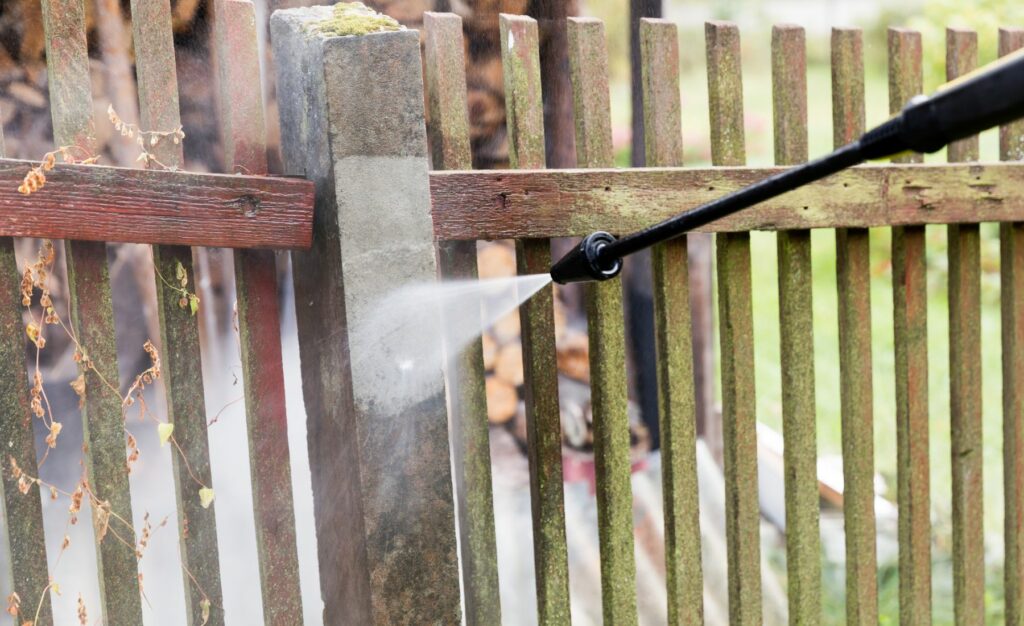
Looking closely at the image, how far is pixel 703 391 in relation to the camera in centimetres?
436

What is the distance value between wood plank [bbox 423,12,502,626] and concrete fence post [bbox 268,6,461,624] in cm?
14

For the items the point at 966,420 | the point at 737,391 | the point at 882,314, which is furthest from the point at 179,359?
the point at 882,314

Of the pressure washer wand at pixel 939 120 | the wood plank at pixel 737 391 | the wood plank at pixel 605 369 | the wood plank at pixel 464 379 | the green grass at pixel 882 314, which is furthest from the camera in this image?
the green grass at pixel 882 314

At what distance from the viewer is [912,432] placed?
243 cm

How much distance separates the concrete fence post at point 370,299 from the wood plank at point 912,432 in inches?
51.0

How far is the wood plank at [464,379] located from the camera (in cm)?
185

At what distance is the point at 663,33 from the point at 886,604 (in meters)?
2.63

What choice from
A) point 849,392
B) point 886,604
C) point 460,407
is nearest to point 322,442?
point 460,407

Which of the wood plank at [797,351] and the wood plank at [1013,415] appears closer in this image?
the wood plank at [797,351]

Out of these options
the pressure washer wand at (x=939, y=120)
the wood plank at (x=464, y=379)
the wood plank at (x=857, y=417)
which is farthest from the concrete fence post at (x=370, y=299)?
the wood plank at (x=857, y=417)

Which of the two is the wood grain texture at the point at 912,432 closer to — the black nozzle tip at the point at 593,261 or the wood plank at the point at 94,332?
the black nozzle tip at the point at 593,261

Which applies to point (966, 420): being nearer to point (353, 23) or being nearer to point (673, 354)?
point (673, 354)

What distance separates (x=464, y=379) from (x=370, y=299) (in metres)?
0.35

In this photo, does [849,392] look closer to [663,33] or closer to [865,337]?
[865,337]
